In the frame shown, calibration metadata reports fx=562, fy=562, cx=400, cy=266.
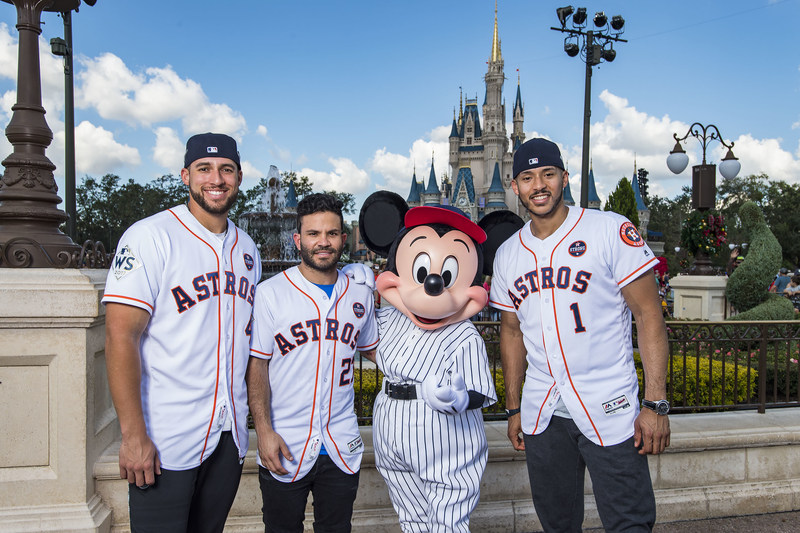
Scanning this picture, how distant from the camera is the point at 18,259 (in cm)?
345

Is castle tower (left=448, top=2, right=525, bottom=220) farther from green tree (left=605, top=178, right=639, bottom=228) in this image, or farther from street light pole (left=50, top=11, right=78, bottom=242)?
street light pole (left=50, top=11, right=78, bottom=242)

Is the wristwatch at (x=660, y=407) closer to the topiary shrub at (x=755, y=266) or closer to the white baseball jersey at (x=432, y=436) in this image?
the white baseball jersey at (x=432, y=436)

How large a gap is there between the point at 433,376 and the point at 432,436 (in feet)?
1.11

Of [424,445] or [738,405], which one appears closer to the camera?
[424,445]

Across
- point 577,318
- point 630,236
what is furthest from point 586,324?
point 630,236

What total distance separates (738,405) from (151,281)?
5.13 metres

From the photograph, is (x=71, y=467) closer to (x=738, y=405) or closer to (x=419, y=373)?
(x=419, y=373)

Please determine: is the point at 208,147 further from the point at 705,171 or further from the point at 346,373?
the point at 705,171

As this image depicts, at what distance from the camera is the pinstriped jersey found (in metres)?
2.92

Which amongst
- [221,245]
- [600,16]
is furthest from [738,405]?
[600,16]

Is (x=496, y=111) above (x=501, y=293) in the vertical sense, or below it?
above

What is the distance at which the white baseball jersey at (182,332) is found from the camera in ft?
8.25

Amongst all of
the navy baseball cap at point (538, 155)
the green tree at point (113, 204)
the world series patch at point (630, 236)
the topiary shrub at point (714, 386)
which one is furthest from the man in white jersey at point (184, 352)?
the green tree at point (113, 204)

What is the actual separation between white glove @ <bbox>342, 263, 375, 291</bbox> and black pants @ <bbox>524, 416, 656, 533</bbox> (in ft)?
3.94
